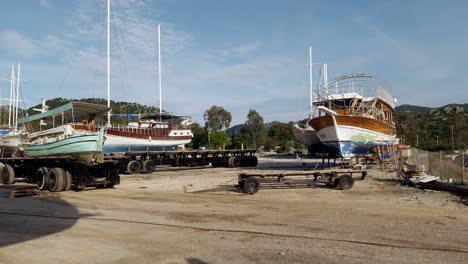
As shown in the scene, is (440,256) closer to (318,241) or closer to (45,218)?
(318,241)

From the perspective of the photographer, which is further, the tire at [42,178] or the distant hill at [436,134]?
the distant hill at [436,134]

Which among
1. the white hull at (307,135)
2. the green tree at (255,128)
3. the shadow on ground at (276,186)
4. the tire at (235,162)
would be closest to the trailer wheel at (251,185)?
the shadow on ground at (276,186)

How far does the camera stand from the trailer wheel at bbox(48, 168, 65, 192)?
52.8 feet

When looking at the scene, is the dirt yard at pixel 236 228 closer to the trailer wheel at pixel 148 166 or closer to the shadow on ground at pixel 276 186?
the shadow on ground at pixel 276 186

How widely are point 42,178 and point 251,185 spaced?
349 inches

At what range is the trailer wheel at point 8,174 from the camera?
19.9 metres

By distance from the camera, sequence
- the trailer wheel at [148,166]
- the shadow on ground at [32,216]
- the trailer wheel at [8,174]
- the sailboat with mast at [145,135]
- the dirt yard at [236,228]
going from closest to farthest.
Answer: the dirt yard at [236,228] → the shadow on ground at [32,216] → the trailer wheel at [8,174] → the trailer wheel at [148,166] → the sailboat with mast at [145,135]

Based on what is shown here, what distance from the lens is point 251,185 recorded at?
1531 centimetres

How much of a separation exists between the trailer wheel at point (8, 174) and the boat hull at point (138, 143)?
553 inches

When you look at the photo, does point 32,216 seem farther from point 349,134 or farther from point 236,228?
point 349,134

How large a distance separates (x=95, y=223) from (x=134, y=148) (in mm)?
28884

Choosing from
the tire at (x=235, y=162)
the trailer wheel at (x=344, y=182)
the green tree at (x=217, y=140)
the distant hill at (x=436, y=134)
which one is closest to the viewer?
the trailer wheel at (x=344, y=182)

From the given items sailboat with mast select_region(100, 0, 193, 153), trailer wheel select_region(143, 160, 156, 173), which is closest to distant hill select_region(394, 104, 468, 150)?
sailboat with mast select_region(100, 0, 193, 153)

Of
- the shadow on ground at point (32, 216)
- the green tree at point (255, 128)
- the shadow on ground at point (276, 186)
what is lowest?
the shadow on ground at point (32, 216)
